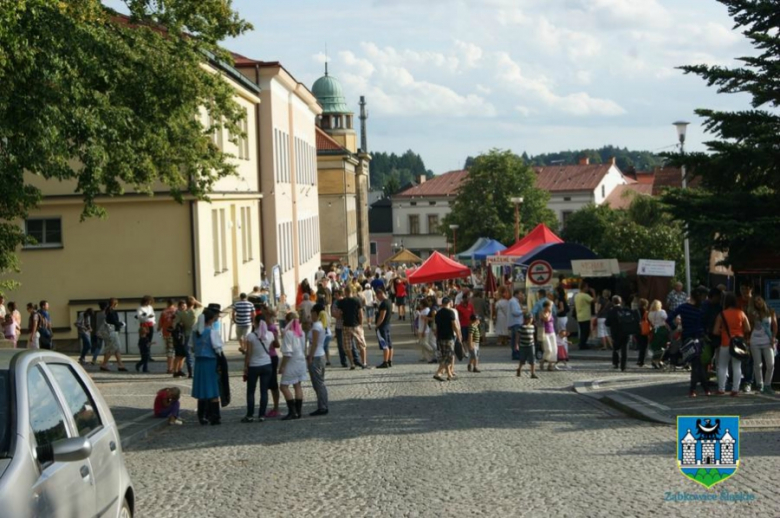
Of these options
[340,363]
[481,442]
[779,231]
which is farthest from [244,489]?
[340,363]

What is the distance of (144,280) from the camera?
31.2 m

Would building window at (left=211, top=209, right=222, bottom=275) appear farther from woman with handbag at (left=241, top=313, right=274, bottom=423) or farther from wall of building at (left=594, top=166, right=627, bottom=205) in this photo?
wall of building at (left=594, top=166, right=627, bottom=205)

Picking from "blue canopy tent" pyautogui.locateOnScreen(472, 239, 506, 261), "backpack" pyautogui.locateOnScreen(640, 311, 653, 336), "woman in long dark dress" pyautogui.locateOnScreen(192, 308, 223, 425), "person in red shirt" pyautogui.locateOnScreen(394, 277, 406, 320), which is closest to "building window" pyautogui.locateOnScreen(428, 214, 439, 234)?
"blue canopy tent" pyautogui.locateOnScreen(472, 239, 506, 261)

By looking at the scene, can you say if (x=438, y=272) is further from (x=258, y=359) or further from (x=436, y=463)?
(x=436, y=463)

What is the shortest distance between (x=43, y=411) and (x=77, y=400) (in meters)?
0.75

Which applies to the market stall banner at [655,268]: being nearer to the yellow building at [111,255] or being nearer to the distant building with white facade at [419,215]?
the yellow building at [111,255]

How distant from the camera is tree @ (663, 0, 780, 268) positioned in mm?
16656

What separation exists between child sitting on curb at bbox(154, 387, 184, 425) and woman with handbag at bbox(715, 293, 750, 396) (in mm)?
8200

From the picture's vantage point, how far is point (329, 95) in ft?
360

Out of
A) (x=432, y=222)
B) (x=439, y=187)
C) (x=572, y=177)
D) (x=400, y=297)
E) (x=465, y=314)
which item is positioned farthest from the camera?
(x=439, y=187)

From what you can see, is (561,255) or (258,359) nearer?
(258,359)

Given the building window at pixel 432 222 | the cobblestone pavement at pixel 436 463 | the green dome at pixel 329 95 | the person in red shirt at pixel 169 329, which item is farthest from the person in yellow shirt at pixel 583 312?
the building window at pixel 432 222

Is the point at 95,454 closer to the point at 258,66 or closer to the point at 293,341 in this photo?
the point at 293,341

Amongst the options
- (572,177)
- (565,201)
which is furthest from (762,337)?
(572,177)
